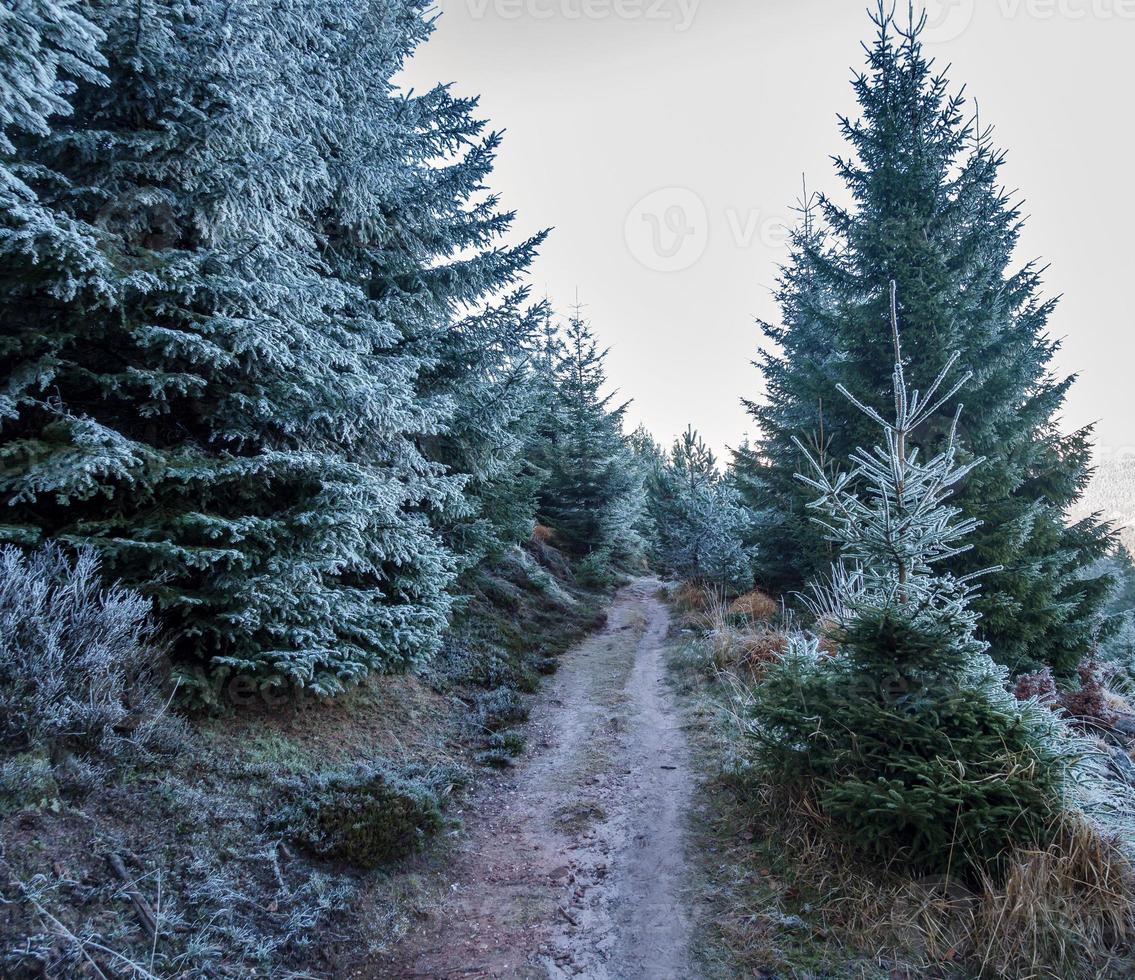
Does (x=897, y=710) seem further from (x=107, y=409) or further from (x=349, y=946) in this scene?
(x=107, y=409)

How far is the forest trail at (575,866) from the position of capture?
3.42 meters

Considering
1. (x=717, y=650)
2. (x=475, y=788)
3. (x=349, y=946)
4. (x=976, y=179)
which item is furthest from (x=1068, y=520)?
(x=349, y=946)

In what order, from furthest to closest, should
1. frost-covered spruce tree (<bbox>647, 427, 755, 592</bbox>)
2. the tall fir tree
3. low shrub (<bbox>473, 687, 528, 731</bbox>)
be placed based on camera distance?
frost-covered spruce tree (<bbox>647, 427, 755, 592</bbox>) → low shrub (<bbox>473, 687, 528, 731</bbox>) → the tall fir tree

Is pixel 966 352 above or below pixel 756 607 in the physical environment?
above

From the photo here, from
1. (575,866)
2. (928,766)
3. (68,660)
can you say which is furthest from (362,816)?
(928,766)

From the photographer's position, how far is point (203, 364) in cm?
539

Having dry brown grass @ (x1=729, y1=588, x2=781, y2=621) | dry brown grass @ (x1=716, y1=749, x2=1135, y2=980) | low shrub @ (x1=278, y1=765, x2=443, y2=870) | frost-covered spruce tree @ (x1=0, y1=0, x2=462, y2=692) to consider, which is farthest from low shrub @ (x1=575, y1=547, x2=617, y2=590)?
dry brown grass @ (x1=716, y1=749, x2=1135, y2=980)

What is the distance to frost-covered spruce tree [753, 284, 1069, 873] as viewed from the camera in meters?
3.43

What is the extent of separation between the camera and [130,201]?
5.15 meters

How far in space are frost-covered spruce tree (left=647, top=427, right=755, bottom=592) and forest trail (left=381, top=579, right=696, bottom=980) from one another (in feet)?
25.7

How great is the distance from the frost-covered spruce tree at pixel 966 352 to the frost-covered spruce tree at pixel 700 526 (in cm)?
262

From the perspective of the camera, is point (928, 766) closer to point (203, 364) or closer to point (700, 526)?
point (203, 364)

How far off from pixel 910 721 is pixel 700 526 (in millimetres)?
13547

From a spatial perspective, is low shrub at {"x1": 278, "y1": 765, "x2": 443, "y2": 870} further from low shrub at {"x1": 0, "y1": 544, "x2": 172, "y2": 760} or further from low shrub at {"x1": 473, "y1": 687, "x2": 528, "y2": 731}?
low shrub at {"x1": 473, "y1": 687, "x2": 528, "y2": 731}
